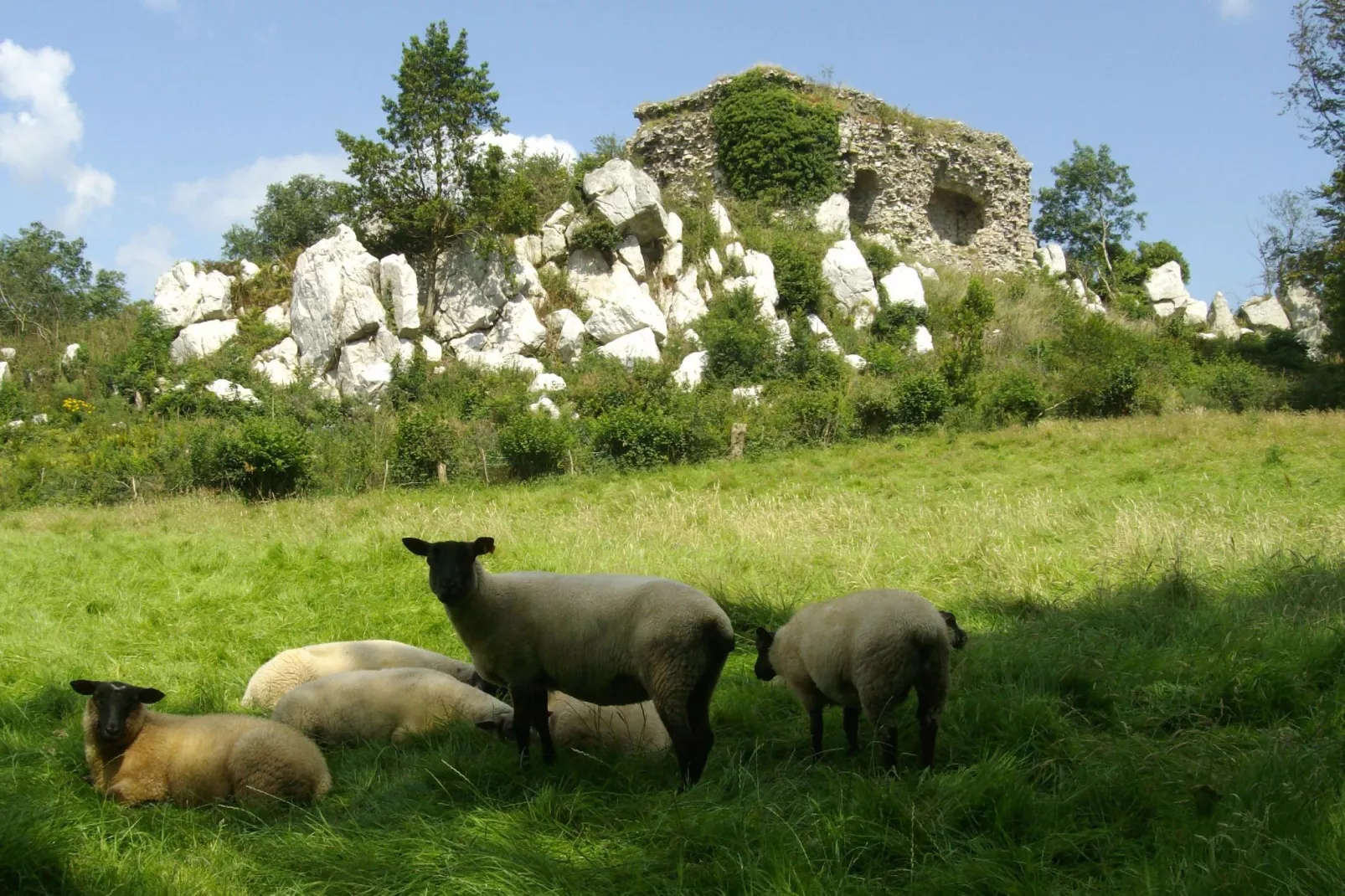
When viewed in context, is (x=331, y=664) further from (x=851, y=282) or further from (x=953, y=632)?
(x=851, y=282)

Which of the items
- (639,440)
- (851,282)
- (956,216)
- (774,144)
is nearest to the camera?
(639,440)

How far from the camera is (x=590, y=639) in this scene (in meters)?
5.48

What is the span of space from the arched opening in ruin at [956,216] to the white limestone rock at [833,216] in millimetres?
8886

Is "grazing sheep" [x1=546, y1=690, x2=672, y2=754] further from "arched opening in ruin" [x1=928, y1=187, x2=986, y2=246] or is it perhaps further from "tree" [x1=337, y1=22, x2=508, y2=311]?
"arched opening in ruin" [x1=928, y1=187, x2=986, y2=246]

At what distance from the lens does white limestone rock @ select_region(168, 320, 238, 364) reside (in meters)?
33.9

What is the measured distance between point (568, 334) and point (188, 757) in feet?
97.9

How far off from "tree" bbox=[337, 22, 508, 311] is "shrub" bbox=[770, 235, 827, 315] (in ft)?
40.4

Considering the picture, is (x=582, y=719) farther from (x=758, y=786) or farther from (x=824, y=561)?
(x=824, y=561)

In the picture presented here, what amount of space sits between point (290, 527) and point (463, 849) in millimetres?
13605

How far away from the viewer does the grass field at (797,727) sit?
403cm

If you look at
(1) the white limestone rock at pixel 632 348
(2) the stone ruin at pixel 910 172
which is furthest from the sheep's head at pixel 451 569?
(2) the stone ruin at pixel 910 172

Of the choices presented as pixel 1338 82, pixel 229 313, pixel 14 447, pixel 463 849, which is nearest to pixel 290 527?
pixel 463 849

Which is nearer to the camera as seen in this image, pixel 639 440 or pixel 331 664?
pixel 331 664

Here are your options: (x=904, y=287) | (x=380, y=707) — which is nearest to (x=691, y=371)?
(x=904, y=287)
